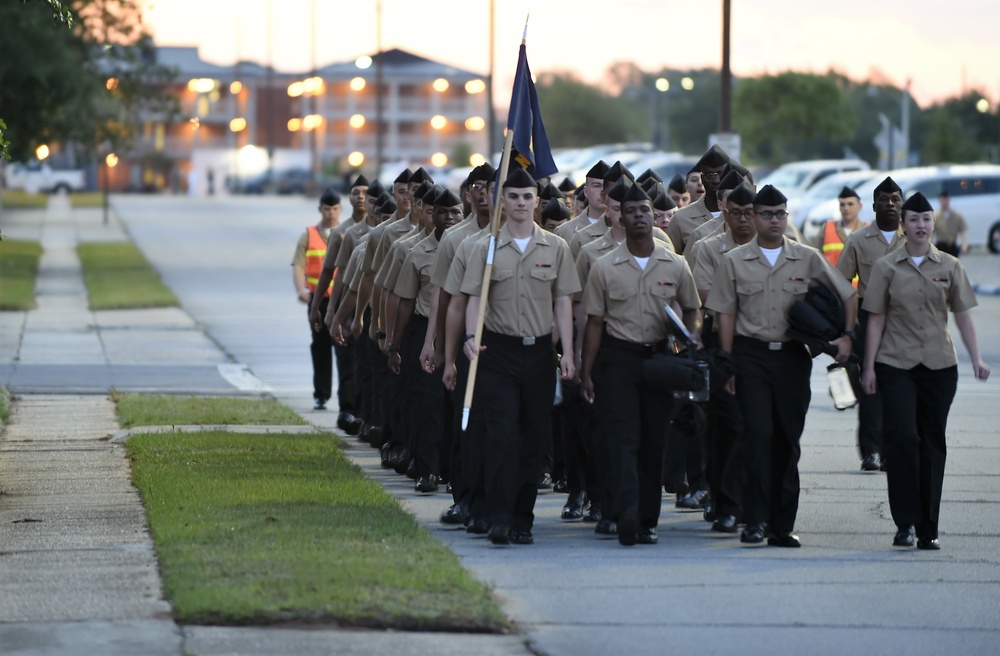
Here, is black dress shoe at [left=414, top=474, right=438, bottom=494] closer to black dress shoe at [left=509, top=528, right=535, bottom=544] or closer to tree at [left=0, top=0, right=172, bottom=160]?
black dress shoe at [left=509, top=528, right=535, bottom=544]

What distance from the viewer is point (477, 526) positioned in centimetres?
1005

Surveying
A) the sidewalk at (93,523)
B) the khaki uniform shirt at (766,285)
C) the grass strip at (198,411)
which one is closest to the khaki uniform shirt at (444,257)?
the khaki uniform shirt at (766,285)

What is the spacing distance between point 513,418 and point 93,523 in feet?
8.23

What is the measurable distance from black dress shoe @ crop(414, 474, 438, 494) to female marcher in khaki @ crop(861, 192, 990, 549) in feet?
10.4

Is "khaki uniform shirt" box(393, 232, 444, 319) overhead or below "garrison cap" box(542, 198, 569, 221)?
below

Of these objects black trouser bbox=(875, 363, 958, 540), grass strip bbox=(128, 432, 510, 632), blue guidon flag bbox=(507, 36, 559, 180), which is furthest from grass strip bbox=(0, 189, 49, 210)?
black trouser bbox=(875, 363, 958, 540)

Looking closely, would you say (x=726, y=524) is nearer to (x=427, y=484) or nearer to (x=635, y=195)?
(x=635, y=195)

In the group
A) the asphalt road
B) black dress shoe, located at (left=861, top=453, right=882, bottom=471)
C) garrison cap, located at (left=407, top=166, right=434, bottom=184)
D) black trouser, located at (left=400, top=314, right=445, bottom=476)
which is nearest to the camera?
the asphalt road

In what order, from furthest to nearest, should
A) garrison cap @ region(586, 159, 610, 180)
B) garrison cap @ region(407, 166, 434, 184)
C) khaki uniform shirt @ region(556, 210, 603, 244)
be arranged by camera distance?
1. garrison cap @ region(407, 166, 434, 184)
2. garrison cap @ region(586, 159, 610, 180)
3. khaki uniform shirt @ region(556, 210, 603, 244)

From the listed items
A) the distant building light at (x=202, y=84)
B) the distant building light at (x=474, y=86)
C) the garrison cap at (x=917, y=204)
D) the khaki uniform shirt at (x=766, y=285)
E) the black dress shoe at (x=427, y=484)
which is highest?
the distant building light at (x=474, y=86)

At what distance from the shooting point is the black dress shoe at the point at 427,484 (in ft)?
38.5

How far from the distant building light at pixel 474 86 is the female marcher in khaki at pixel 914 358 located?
132452 millimetres

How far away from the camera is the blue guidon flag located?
429 inches

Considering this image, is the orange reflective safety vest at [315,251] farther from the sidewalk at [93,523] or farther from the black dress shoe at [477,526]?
the black dress shoe at [477,526]
